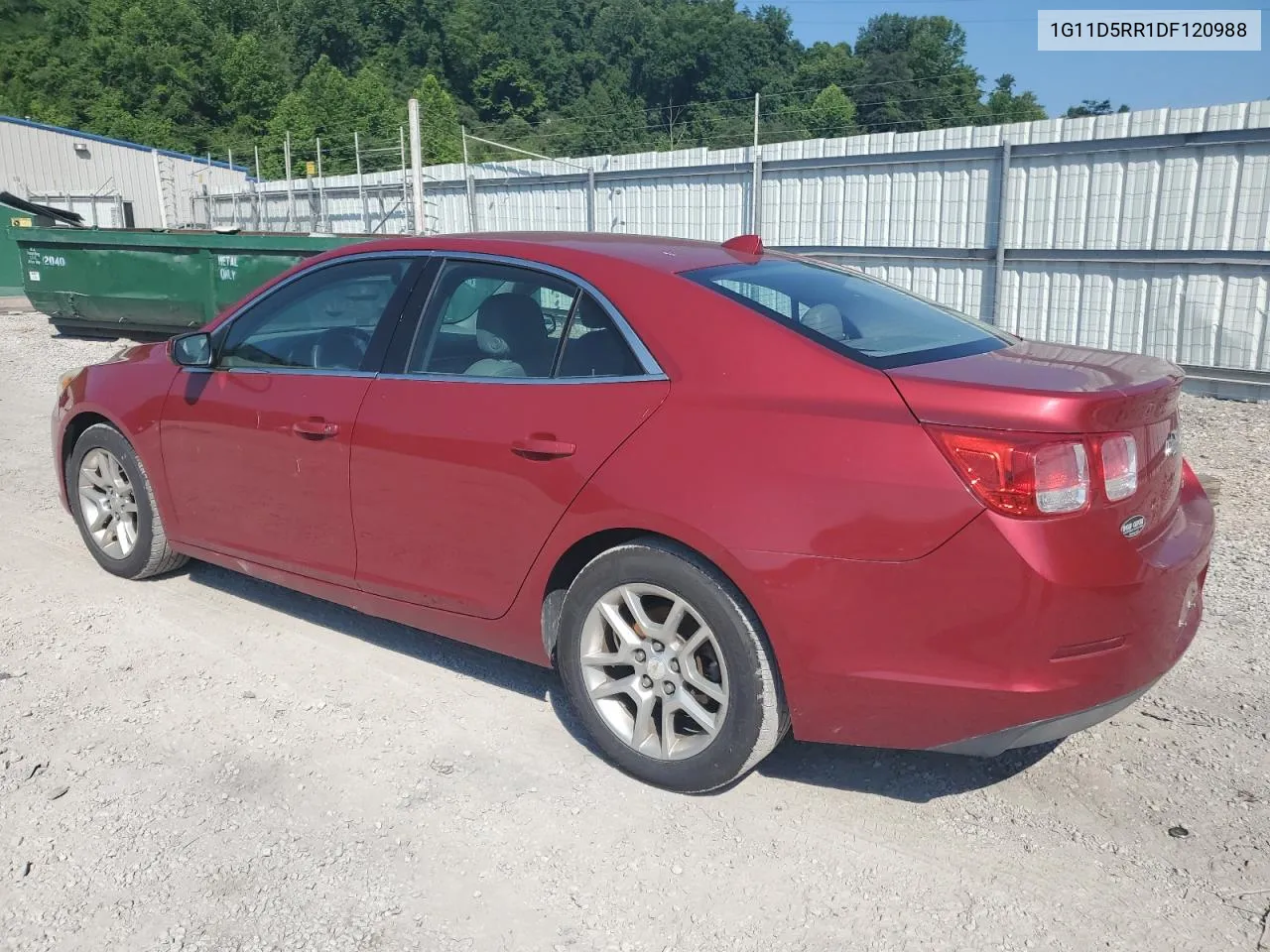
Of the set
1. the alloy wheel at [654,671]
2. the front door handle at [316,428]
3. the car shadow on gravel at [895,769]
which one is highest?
the front door handle at [316,428]

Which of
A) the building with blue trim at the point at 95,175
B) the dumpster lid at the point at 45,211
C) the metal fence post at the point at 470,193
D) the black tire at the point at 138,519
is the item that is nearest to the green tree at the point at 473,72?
the building with blue trim at the point at 95,175

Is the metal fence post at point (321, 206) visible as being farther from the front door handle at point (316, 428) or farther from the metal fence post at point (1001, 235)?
the front door handle at point (316, 428)

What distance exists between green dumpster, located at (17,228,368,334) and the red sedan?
30.2ft

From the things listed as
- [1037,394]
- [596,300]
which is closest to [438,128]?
[596,300]

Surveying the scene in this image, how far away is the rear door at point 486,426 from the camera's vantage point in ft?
10.6

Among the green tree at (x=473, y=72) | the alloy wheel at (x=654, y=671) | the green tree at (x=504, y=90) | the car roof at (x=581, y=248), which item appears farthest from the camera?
the green tree at (x=504, y=90)

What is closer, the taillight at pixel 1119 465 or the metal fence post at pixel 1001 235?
the taillight at pixel 1119 465

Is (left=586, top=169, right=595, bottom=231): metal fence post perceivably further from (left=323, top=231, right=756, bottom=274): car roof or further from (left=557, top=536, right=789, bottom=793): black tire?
(left=557, top=536, right=789, bottom=793): black tire

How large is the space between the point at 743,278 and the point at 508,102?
290ft

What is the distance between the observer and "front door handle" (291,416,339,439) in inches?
151

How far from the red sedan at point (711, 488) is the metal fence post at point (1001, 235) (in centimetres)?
811

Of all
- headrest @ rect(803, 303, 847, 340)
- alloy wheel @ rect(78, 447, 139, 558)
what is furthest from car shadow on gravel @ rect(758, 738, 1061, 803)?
alloy wheel @ rect(78, 447, 139, 558)

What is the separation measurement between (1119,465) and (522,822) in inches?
74.8

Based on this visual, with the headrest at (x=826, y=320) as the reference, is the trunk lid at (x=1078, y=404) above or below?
below
